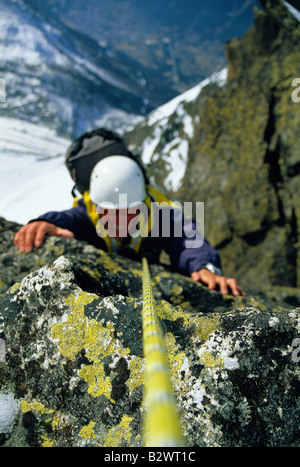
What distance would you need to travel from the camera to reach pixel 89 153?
4.18 meters

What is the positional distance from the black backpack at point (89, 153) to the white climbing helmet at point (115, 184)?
2.69 ft

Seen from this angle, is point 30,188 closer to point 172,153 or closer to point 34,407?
point 172,153

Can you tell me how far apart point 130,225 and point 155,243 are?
0.56 metres

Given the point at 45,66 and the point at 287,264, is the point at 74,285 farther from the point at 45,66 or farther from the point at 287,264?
the point at 45,66

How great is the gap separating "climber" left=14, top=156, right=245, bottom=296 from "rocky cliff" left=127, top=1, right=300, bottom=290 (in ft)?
12.3

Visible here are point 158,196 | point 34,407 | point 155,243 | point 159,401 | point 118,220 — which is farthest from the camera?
point 158,196

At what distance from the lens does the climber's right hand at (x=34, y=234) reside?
2791mm

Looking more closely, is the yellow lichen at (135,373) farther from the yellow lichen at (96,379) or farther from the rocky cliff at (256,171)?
the rocky cliff at (256,171)

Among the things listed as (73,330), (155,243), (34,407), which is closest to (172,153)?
(155,243)

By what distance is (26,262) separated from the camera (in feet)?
8.68

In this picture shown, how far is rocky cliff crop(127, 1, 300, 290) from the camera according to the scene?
21.8 ft

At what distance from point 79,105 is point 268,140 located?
114519 millimetres

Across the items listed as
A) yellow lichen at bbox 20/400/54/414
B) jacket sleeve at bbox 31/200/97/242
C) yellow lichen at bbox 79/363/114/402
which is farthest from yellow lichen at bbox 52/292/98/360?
jacket sleeve at bbox 31/200/97/242

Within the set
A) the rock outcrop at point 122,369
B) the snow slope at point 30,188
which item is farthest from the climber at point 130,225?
the snow slope at point 30,188
